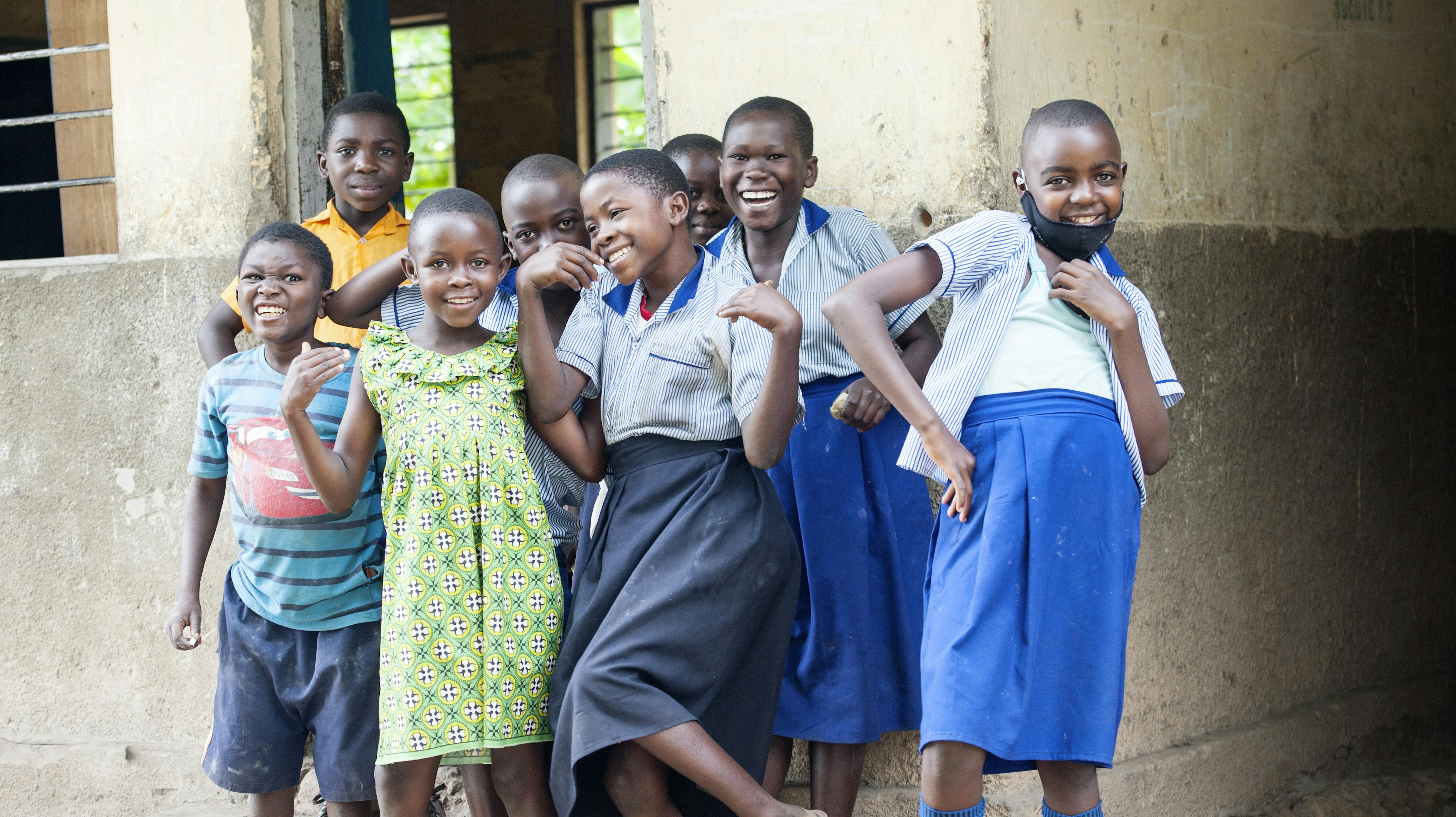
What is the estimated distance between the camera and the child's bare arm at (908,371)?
7.77 feet

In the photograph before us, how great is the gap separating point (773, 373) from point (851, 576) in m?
0.54

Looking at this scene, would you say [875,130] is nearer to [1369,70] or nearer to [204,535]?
[204,535]

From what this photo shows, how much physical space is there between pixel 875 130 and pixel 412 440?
1260 mm

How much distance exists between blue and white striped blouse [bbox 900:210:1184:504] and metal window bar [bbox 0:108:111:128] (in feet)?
8.61

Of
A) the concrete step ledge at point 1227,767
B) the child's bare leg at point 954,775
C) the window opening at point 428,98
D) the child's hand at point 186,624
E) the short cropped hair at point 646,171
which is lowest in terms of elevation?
the concrete step ledge at point 1227,767

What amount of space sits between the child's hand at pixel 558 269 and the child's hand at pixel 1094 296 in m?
0.82

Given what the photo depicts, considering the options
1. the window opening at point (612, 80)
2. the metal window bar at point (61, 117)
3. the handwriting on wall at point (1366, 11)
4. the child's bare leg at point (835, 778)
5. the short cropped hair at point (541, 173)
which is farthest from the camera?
the window opening at point (612, 80)

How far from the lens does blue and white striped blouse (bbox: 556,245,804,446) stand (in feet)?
7.41

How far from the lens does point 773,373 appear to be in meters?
2.13

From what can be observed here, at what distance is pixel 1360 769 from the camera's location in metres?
3.62

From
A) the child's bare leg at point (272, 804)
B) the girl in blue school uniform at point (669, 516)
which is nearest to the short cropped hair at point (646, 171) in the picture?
the girl in blue school uniform at point (669, 516)

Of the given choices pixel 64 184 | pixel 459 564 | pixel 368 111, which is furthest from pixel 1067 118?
pixel 64 184

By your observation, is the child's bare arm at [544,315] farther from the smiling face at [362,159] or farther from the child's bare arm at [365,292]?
the smiling face at [362,159]

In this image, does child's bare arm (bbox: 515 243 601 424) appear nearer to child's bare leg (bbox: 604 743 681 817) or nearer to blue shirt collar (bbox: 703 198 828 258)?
blue shirt collar (bbox: 703 198 828 258)
